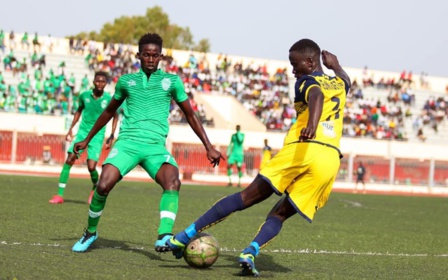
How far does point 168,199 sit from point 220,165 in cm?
2835

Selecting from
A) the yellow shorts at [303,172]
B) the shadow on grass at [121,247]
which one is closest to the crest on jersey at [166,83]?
the yellow shorts at [303,172]

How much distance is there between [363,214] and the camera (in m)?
19.0

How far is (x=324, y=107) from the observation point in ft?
23.8

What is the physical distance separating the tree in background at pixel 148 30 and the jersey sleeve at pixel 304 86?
84.5 metres

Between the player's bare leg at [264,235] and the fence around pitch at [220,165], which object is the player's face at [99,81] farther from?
the fence around pitch at [220,165]

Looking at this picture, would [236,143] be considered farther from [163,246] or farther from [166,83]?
[163,246]

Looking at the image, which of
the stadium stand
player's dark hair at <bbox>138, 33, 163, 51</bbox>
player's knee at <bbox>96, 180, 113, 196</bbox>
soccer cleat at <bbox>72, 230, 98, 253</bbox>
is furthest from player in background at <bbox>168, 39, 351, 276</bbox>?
the stadium stand

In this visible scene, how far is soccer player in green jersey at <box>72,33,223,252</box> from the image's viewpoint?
8.12 m

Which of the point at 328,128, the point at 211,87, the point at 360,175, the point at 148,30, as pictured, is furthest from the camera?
the point at 148,30

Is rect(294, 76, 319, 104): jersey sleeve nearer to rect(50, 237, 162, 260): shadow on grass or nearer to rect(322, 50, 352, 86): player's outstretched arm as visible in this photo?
rect(322, 50, 352, 86): player's outstretched arm

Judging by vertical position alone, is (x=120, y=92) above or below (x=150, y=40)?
below

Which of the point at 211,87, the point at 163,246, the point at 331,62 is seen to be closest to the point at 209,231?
the point at 163,246

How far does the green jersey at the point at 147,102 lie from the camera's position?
8.24m

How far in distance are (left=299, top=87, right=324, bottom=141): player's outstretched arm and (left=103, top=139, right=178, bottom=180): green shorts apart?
187 cm
